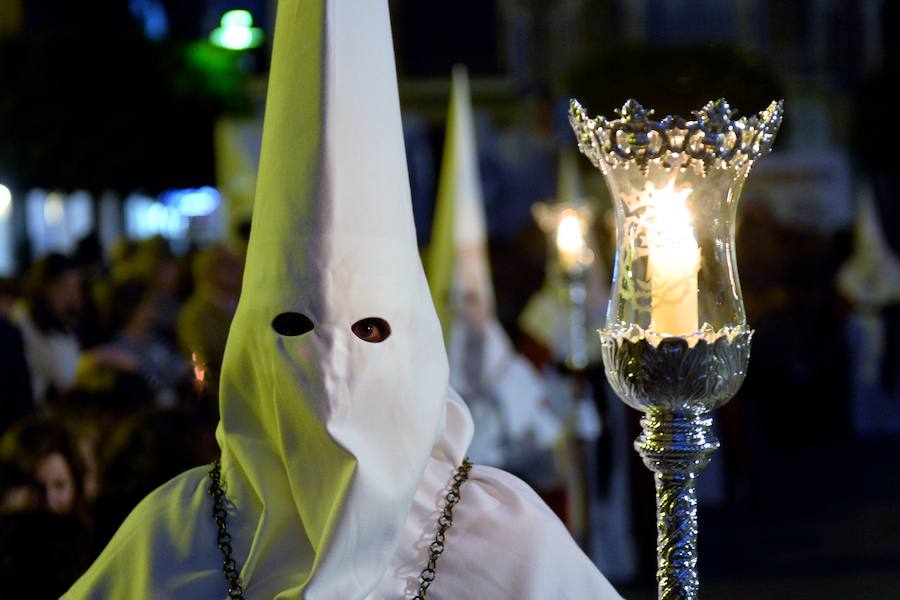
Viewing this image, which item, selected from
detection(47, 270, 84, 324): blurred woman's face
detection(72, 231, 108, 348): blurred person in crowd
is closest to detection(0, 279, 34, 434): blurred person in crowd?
detection(47, 270, 84, 324): blurred woman's face

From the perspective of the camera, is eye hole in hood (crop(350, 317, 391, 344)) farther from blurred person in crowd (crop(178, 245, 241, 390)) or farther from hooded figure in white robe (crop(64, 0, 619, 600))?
blurred person in crowd (crop(178, 245, 241, 390))

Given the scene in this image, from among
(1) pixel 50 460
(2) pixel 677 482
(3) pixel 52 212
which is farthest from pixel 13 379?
(3) pixel 52 212

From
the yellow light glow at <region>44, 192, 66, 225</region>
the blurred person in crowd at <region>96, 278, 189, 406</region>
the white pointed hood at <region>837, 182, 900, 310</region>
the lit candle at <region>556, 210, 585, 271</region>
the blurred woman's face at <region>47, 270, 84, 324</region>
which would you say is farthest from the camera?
the yellow light glow at <region>44, 192, 66, 225</region>

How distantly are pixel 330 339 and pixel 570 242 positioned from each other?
4.94m

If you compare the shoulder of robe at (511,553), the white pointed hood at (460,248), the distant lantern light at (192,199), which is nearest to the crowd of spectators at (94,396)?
the white pointed hood at (460,248)

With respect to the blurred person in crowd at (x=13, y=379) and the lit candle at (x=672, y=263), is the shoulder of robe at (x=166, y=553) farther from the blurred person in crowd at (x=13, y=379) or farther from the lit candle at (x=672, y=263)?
the blurred person in crowd at (x=13, y=379)

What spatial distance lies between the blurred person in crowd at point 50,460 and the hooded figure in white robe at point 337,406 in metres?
1.52

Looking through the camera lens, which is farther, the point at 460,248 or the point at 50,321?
the point at 460,248

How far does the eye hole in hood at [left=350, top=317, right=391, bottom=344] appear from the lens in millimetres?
2379

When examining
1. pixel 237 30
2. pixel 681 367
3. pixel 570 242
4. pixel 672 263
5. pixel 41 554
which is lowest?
pixel 41 554

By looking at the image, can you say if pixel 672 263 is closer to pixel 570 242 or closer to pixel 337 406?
pixel 337 406

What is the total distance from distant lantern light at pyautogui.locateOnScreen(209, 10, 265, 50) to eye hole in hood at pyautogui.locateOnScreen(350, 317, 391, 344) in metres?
5.27

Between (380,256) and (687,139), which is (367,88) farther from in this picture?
(687,139)

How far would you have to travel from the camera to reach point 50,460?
13.4ft
